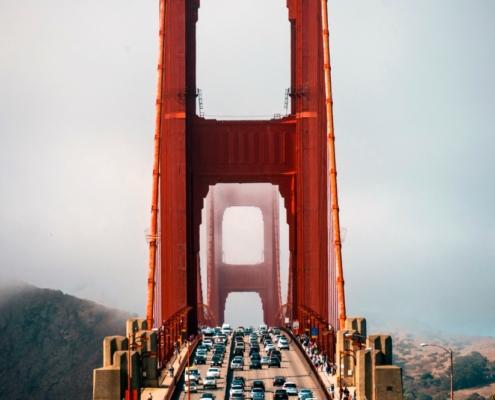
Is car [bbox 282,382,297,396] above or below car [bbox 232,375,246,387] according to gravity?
below

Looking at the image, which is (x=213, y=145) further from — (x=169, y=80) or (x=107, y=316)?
(x=107, y=316)

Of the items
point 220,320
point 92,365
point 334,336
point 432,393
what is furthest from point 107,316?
point 334,336

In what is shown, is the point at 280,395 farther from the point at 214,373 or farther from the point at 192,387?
the point at 214,373

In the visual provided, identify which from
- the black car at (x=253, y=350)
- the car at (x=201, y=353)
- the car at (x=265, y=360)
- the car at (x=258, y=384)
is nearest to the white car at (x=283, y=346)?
the black car at (x=253, y=350)

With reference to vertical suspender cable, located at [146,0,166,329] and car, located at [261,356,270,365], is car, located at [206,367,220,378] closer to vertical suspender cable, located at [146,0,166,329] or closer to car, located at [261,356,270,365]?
vertical suspender cable, located at [146,0,166,329]

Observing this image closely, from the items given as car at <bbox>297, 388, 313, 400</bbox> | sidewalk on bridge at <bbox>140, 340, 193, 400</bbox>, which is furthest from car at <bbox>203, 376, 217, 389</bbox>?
car at <bbox>297, 388, 313, 400</bbox>

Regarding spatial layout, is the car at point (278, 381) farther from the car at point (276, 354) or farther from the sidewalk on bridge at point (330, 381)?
the car at point (276, 354)
